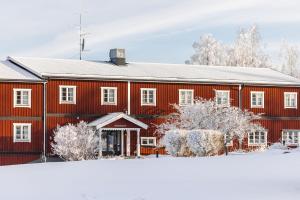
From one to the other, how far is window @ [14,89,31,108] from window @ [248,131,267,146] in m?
16.9

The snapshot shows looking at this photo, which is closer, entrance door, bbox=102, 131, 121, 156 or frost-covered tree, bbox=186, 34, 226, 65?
entrance door, bbox=102, 131, 121, 156

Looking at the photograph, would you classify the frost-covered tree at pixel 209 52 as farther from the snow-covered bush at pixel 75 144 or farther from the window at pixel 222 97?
the snow-covered bush at pixel 75 144

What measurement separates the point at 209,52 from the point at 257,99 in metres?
28.5

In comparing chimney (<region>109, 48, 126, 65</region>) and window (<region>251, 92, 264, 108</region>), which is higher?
chimney (<region>109, 48, 126, 65</region>)

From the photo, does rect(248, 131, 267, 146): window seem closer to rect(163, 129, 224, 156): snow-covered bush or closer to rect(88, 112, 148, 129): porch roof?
rect(88, 112, 148, 129): porch roof

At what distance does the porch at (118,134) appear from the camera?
150ft

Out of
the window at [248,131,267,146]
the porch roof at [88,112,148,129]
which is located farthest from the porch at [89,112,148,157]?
the window at [248,131,267,146]

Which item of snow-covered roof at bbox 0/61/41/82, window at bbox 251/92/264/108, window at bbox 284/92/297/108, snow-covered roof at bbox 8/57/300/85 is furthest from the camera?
window at bbox 284/92/297/108

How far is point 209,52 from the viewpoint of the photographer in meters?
80.2

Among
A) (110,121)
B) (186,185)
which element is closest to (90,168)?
(186,185)

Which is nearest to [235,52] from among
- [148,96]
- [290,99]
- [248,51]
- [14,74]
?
[248,51]

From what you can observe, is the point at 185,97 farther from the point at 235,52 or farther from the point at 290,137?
the point at 235,52

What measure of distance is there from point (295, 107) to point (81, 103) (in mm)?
17530

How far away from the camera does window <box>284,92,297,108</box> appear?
53531mm
